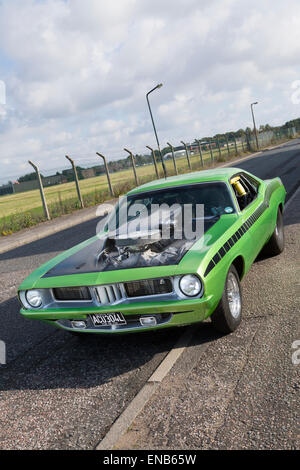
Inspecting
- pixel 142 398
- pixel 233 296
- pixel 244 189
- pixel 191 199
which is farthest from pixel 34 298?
pixel 244 189

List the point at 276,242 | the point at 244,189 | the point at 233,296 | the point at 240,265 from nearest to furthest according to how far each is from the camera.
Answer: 1. the point at 233,296
2. the point at 240,265
3. the point at 244,189
4. the point at 276,242

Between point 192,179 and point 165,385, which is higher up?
point 192,179

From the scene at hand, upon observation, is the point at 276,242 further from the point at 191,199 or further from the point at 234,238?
the point at 234,238

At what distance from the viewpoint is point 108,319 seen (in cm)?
376

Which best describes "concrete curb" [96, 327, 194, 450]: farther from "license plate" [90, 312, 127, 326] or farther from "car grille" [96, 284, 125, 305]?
"car grille" [96, 284, 125, 305]

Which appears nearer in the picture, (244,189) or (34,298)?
(34,298)

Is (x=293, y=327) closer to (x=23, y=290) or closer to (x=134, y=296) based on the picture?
(x=134, y=296)

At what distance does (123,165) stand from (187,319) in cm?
2503

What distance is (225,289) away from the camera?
389cm

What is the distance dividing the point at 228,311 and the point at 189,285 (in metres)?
0.58

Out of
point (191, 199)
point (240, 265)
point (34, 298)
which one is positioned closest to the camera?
point (34, 298)
